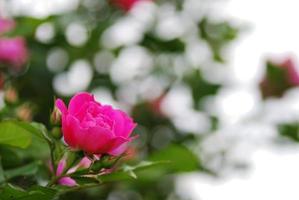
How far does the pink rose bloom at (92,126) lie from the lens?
3.67 feet

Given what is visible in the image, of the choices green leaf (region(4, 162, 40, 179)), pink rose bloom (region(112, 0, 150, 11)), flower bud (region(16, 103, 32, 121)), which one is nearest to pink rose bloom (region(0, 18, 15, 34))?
flower bud (region(16, 103, 32, 121))

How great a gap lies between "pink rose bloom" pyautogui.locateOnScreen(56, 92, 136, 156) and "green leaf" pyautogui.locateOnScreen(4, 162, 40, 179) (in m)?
0.25

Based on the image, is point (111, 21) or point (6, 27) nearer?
point (6, 27)

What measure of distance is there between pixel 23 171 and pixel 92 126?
33 centimetres

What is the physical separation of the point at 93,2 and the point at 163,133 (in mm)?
677

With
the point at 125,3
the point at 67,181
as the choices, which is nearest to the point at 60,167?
the point at 67,181

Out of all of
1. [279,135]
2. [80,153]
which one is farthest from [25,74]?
[80,153]

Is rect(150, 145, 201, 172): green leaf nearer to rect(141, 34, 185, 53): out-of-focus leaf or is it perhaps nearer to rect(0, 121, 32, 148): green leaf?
rect(0, 121, 32, 148): green leaf

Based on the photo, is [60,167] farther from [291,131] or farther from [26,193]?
[291,131]

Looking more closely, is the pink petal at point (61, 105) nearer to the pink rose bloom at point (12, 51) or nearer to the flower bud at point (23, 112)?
the flower bud at point (23, 112)

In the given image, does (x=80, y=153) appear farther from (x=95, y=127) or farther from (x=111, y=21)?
(x=111, y=21)

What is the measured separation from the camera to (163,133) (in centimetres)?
304

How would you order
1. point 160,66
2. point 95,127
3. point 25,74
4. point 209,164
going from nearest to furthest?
point 95,127 → point 25,74 → point 209,164 → point 160,66

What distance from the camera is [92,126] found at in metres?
1.11
